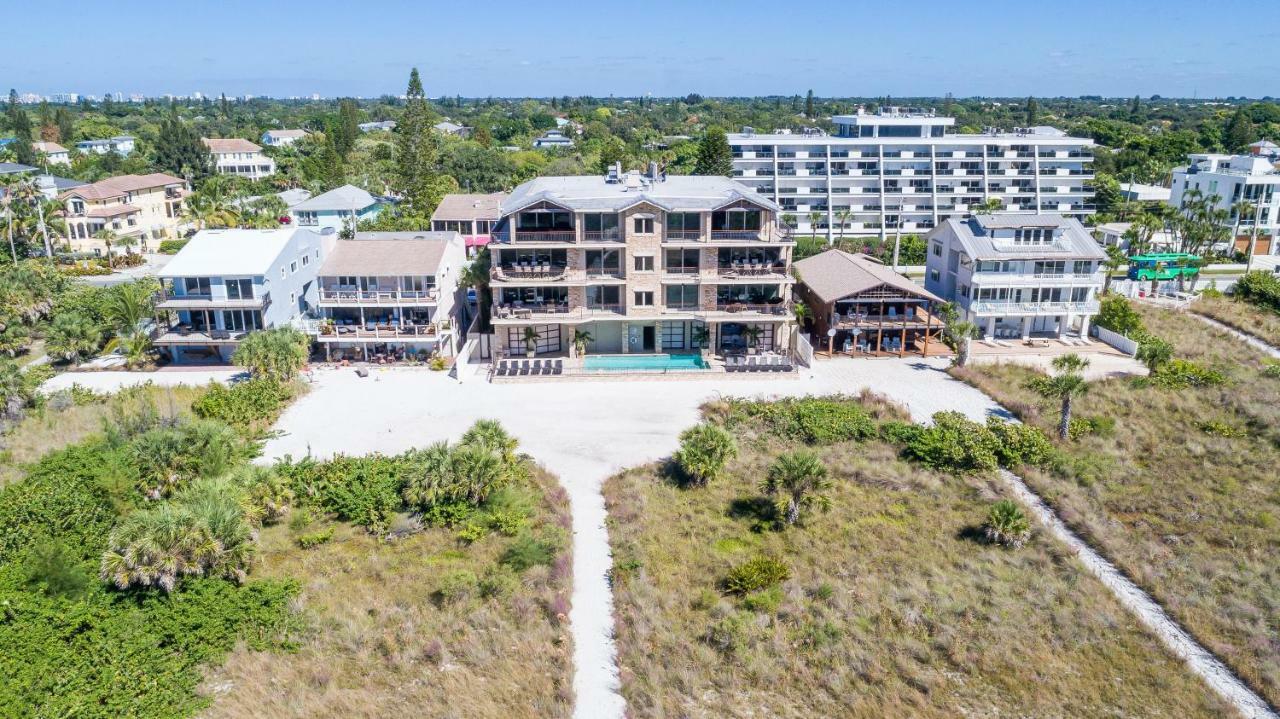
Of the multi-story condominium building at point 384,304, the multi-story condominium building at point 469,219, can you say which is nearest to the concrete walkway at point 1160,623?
the multi-story condominium building at point 384,304

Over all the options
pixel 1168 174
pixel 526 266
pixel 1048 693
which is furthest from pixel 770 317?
pixel 1168 174

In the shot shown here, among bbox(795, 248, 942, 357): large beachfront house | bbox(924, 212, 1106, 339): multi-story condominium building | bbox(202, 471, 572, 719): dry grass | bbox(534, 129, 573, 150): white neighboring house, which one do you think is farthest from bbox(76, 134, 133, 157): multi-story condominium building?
bbox(924, 212, 1106, 339): multi-story condominium building

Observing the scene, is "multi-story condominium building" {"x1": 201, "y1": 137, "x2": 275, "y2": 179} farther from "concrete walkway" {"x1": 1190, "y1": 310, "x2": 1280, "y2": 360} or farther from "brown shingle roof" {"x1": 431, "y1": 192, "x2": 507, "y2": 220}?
"concrete walkway" {"x1": 1190, "y1": 310, "x2": 1280, "y2": 360}

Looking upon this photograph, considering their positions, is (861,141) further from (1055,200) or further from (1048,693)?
(1048,693)

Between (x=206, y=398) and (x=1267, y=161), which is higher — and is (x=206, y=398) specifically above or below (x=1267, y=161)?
below

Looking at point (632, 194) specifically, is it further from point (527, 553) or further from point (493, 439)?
point (527, 553)
